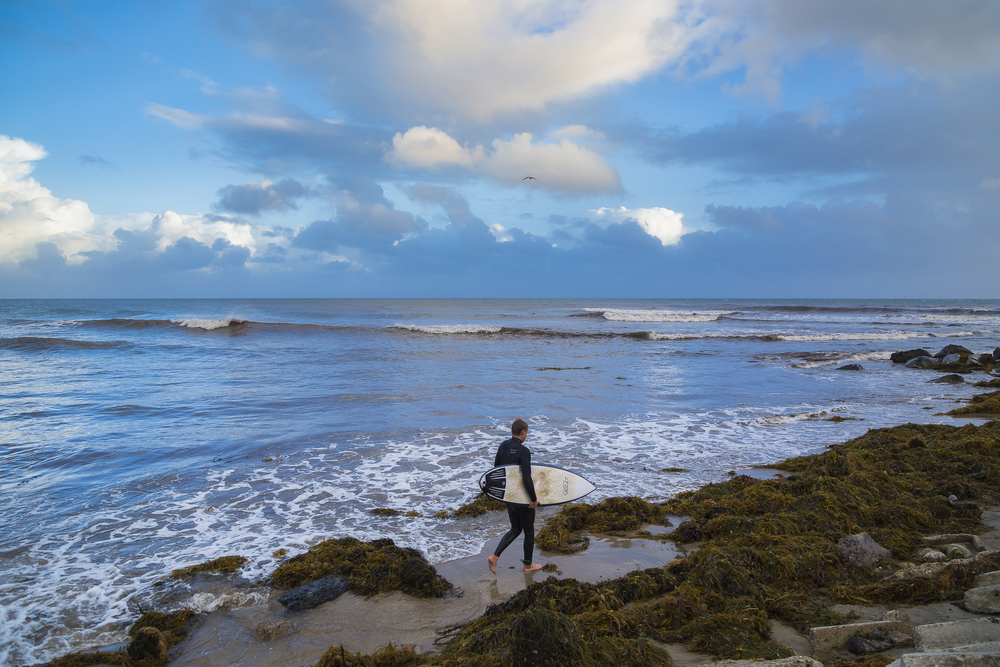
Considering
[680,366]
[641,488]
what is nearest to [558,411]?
[641,488]

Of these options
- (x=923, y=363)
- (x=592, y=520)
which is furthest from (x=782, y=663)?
(x=923, y=363)

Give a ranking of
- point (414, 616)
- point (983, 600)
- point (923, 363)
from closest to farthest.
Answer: point (983, 600)
point (414, 616)
point (923, 363)

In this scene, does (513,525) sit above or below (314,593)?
above

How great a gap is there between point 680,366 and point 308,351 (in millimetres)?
17969

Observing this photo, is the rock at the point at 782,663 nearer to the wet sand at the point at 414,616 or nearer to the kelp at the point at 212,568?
the wet sand at the point at 414,616

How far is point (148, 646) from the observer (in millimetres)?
3760

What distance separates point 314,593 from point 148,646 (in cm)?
124

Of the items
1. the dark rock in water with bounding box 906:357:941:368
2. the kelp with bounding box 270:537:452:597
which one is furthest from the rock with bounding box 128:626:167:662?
the dark rock in water with bounding box 906:357:941:368

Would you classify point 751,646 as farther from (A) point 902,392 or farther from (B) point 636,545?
(A) point 902,392

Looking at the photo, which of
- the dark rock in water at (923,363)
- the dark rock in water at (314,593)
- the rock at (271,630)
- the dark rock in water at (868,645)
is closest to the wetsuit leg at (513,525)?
the dark rock in water at (314,593)

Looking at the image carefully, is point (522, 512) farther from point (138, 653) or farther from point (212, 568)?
point (138, 653)

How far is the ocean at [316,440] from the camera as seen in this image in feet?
17.7

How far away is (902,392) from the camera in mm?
14633

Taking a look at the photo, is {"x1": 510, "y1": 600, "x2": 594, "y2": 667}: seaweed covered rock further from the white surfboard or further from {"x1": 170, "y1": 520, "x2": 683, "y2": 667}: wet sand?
the white surfboard
